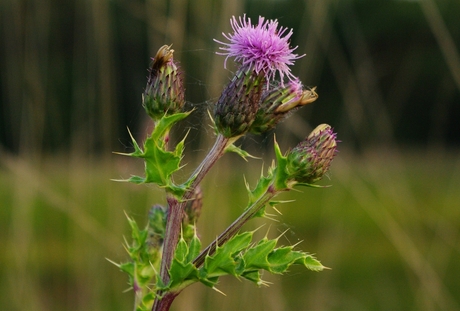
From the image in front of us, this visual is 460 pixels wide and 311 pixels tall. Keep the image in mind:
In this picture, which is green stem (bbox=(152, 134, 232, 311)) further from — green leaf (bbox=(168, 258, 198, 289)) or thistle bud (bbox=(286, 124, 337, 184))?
thistle bud (bbox=(286, 124, 337, 184))

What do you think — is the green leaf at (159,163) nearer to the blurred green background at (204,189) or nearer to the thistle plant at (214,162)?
the thistle plant at (214,162)

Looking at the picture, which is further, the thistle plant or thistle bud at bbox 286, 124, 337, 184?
thistle bud at bbox 286, 124, 337, 184

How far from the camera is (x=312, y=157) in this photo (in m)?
1.12

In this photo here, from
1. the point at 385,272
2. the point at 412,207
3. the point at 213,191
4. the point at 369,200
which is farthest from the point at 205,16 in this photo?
the point at 385,272

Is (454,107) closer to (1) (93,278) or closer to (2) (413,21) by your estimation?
(2) (413,21)

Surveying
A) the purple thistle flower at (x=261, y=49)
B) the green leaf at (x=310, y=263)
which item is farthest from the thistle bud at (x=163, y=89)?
the green leaf at (x=310, y=263)

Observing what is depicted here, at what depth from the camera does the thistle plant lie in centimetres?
98

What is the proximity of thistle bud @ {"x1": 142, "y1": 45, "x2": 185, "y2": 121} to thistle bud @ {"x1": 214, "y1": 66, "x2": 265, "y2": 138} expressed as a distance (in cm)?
8

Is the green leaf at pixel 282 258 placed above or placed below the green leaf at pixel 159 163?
below

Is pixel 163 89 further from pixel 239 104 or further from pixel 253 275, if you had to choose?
pixel 253 275

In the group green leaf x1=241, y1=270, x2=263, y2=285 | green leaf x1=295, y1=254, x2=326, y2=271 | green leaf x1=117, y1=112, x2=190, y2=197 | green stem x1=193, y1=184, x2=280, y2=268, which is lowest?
green leaf x1=241, y1=270, x2=263, y2=285

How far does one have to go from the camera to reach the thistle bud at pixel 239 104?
1.11 metres

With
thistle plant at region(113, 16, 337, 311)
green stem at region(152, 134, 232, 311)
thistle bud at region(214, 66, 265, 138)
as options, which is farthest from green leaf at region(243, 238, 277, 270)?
thistle bud at region(214, 66, 265, 138)

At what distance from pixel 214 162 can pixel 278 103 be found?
181 mm
